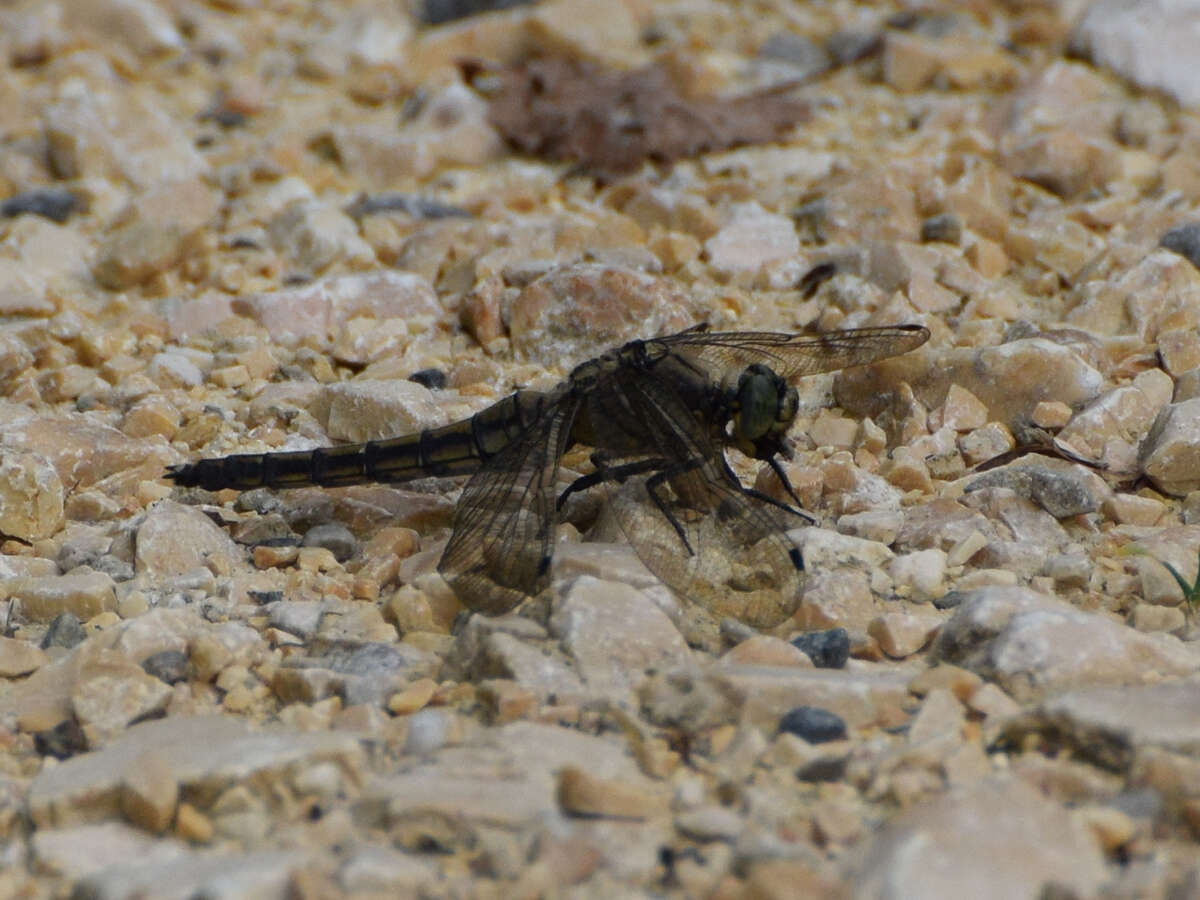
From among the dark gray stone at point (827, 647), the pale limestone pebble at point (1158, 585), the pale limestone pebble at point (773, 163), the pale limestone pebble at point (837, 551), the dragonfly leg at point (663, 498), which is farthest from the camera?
the pale limestone pebble at point (773, 163)

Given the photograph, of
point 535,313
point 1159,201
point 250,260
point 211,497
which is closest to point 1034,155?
point 1159,201

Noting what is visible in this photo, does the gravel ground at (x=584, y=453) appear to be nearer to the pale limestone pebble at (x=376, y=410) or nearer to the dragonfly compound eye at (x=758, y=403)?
the pale limestone pebble at (x=376, y=410)

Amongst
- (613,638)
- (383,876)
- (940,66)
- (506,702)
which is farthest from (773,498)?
(940,66)

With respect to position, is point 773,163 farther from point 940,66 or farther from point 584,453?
point 584,453

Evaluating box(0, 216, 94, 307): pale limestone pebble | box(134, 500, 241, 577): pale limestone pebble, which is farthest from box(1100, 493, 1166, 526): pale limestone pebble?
box(0, 216, 94, 307): pale limestone pebble

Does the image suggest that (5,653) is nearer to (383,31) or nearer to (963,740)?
(963,740)

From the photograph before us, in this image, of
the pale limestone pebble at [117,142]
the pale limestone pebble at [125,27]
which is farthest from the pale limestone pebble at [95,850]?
the pale limestone pebble at [125,27]
